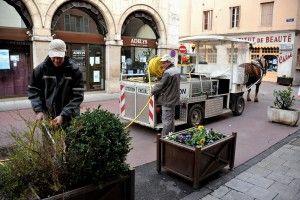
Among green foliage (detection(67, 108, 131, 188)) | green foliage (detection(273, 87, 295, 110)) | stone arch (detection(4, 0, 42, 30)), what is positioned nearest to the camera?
green foliage (detection(67, 108, 131, 188))

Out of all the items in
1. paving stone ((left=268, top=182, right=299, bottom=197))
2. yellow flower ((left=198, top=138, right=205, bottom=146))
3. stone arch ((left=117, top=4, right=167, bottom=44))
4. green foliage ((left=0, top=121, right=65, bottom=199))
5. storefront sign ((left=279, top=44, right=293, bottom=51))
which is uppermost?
stone arch ((left=117, top=4, right=167, bottom=44))

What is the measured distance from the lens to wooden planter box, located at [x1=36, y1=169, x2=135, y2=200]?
9.49 ft

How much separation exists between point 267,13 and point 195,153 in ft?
77.0

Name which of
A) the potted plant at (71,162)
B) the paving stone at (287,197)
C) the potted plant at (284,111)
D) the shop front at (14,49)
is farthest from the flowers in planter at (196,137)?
the shop front at (14,49)

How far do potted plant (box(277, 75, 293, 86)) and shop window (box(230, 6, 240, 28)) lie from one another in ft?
21.3

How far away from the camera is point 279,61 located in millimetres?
23844

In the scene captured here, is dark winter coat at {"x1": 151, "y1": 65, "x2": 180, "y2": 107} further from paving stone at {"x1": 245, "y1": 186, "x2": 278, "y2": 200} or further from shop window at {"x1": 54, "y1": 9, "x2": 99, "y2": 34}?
shop window at {"x1": 54, "y1": 9, "x2": 99, "y2": 34}

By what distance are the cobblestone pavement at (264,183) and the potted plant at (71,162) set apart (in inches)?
74.1

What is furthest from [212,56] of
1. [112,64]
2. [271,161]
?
[112,64]

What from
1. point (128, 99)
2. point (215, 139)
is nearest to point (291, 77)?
point (128, 99)

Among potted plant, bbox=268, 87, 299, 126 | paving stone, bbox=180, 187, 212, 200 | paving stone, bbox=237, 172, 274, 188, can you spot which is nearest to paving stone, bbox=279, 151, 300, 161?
paving stone, bbox=237, 172, 274, 188

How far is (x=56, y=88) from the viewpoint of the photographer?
4.11m

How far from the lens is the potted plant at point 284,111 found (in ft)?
30.0

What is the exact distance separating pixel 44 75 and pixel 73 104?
557 millimetres
